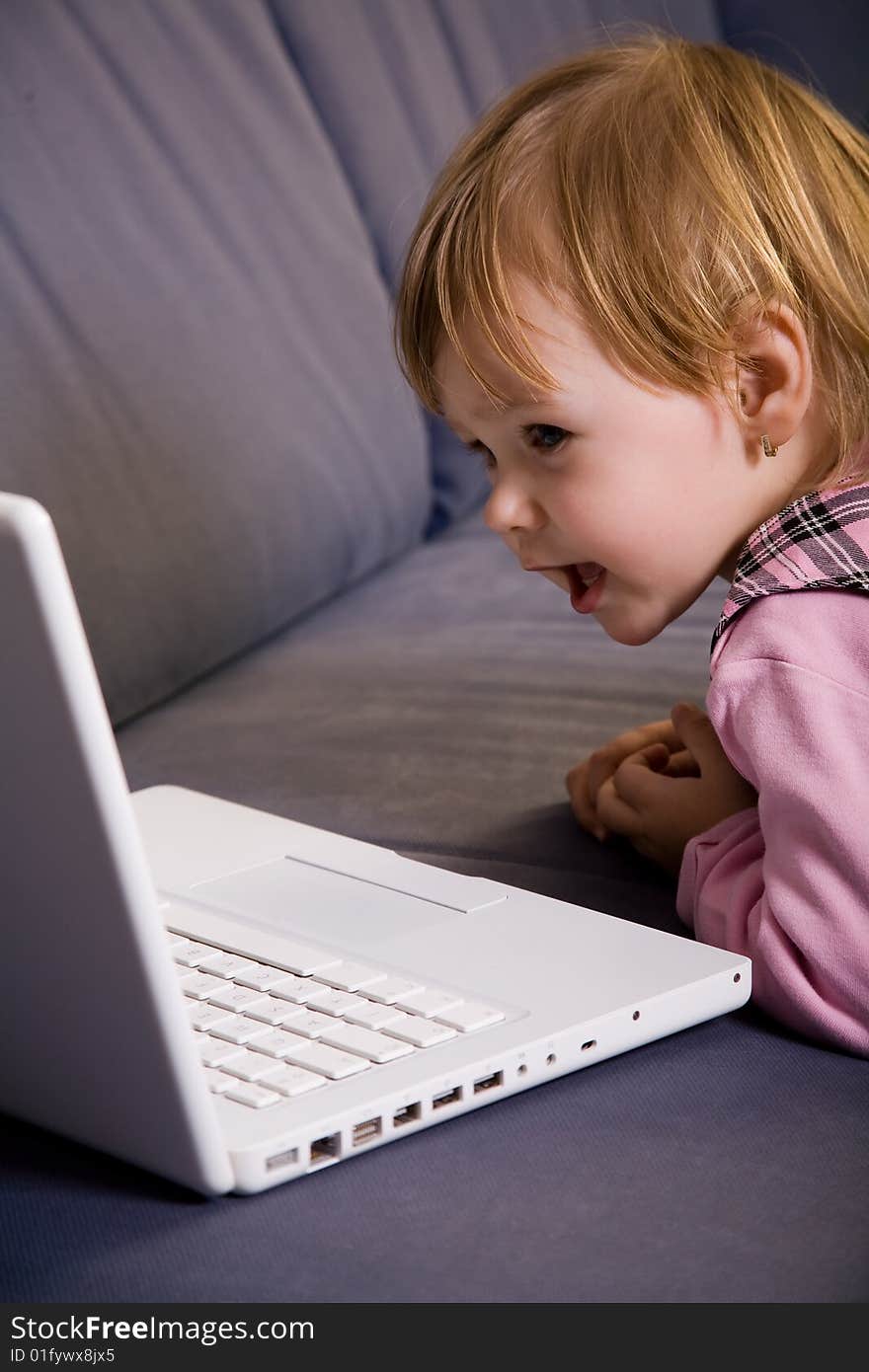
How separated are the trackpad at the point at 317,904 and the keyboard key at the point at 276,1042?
0.38ft

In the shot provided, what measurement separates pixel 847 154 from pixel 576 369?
0.75 ft

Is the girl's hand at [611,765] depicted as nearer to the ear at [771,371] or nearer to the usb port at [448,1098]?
the ear at [771,371]

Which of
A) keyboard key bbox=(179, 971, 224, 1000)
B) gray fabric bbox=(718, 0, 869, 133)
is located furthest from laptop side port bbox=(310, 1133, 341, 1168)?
gray fabric bbox=(718, 0, 869, 133)

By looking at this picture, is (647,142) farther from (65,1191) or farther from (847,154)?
(65,1191)

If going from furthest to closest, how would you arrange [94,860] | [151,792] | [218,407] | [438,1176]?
[218,407], [151,792], [438,1176], [94,860]

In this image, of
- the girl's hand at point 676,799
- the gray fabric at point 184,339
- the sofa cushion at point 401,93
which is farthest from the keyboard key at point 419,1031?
the sofa cushion at point 401,93

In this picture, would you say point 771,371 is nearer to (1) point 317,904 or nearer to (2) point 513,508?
(2) point 513,508

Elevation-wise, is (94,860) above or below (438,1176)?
above

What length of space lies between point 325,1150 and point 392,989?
0.32 feet

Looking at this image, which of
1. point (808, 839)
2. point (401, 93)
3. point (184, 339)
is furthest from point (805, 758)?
point (401, 93)

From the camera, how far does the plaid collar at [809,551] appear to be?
829mm

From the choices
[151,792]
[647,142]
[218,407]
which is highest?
[647,142]
